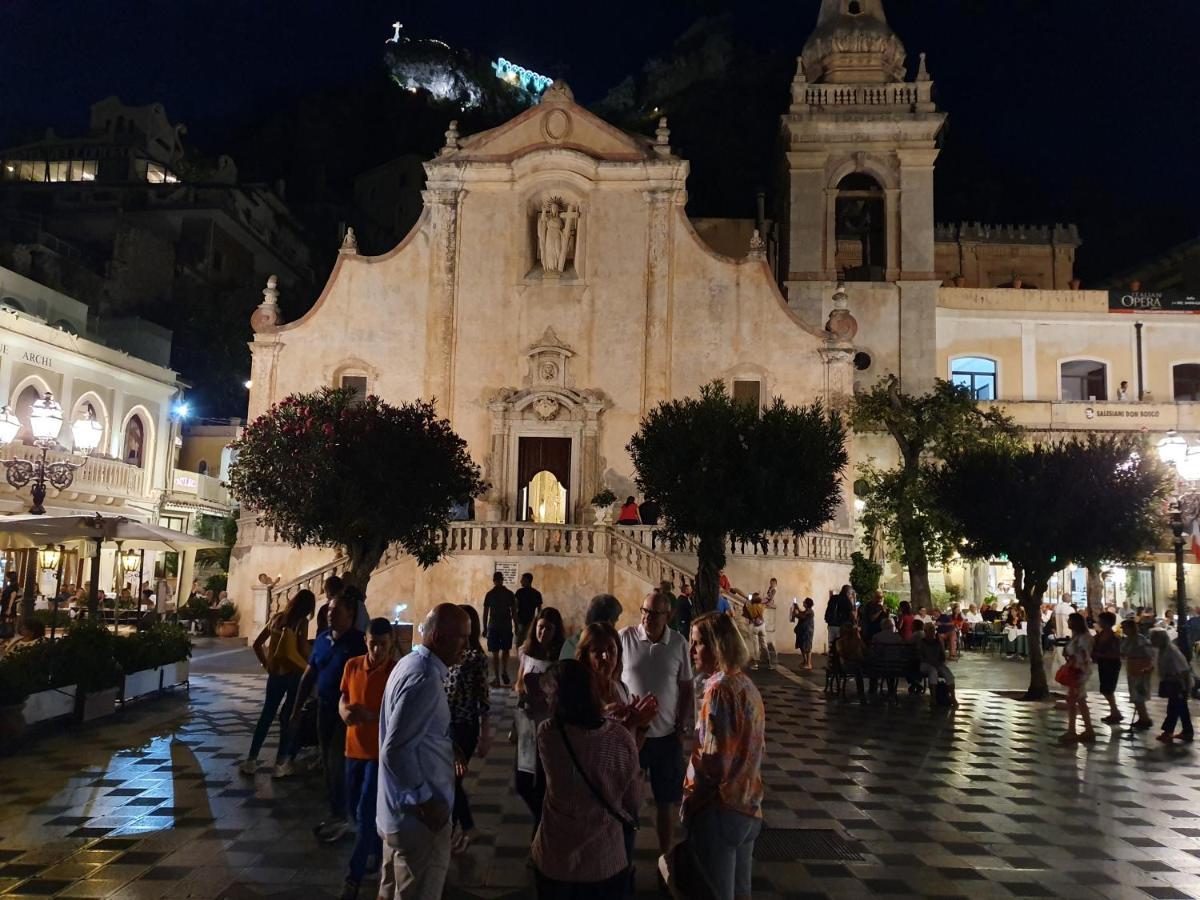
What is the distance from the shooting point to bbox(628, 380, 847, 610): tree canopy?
52.6 ft

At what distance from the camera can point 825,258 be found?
31266mm

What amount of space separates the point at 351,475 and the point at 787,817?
30.6 feet

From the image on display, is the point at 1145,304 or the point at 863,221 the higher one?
the point at 863,221

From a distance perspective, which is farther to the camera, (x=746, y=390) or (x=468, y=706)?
(x=746, y=390)

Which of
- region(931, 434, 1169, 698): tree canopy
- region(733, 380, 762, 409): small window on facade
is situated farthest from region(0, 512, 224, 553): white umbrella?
region(733, 380, 762, 409): small window on facade

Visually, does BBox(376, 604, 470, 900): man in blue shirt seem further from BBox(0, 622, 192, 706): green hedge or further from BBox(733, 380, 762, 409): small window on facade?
BBox(733, 380, 762, 409): small window on facade

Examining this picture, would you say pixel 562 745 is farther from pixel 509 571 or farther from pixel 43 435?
pixel 509 571

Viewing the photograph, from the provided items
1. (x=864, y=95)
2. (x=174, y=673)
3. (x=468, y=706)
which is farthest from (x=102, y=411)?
(x=468, y=706)

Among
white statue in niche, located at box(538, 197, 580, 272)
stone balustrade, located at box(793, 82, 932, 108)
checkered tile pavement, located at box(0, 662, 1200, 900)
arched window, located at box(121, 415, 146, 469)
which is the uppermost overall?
stone balustrade, located at box(793, 82, 932, 108)

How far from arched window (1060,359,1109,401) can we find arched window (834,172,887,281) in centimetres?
752

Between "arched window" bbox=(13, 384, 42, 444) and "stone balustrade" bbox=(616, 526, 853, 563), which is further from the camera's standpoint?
"arched window" bbox=(13, 384, 42, 444)

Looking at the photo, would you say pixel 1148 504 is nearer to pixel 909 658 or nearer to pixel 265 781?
pixel 909 658

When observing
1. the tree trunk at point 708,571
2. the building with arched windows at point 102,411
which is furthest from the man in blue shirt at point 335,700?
the building with arched windows at point 102,411

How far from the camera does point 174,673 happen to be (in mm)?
14008
